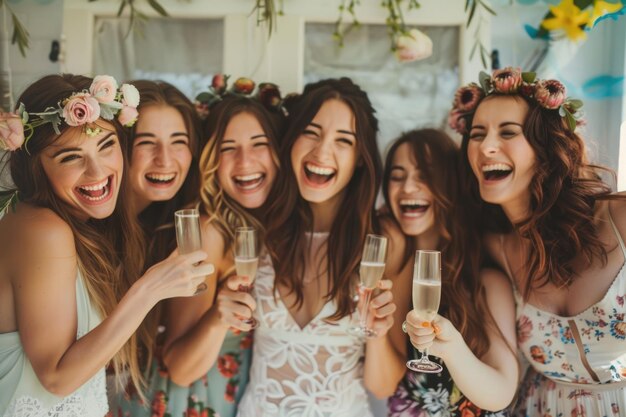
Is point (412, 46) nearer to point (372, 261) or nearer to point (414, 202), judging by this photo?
point (414, 202)

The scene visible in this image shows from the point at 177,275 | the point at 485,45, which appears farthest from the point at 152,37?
the point at 485,45

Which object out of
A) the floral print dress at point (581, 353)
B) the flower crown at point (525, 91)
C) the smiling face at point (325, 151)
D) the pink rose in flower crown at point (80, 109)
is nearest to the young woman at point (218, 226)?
the smiling face at point (325, 151)

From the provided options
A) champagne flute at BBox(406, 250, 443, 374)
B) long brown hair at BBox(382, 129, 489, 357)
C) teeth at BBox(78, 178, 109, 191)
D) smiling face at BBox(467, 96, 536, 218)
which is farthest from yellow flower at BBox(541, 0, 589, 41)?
teeth at BBox(78, 178, 109, 191)

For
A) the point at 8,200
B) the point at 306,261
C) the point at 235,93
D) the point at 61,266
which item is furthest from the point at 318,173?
the point at 8,200

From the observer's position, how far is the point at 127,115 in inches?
67.6

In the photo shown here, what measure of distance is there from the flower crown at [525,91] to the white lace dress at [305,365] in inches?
35.1

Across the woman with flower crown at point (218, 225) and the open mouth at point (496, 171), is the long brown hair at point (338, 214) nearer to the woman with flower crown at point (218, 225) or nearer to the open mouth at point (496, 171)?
the woman with flower crown at point (218, 225)

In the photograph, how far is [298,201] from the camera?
204 centimetres

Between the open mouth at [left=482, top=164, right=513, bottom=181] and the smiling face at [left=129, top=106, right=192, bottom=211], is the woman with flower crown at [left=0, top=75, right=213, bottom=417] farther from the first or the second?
the open mouth at [left=482, top=164, right=513, bottom=181]

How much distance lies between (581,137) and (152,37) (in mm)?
1621

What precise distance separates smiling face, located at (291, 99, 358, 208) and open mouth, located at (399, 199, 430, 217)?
9.5 inches

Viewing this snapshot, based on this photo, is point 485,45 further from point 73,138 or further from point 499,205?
point 73,138

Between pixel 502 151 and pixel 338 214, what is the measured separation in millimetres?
639

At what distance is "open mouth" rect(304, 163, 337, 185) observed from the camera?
1902 mm
